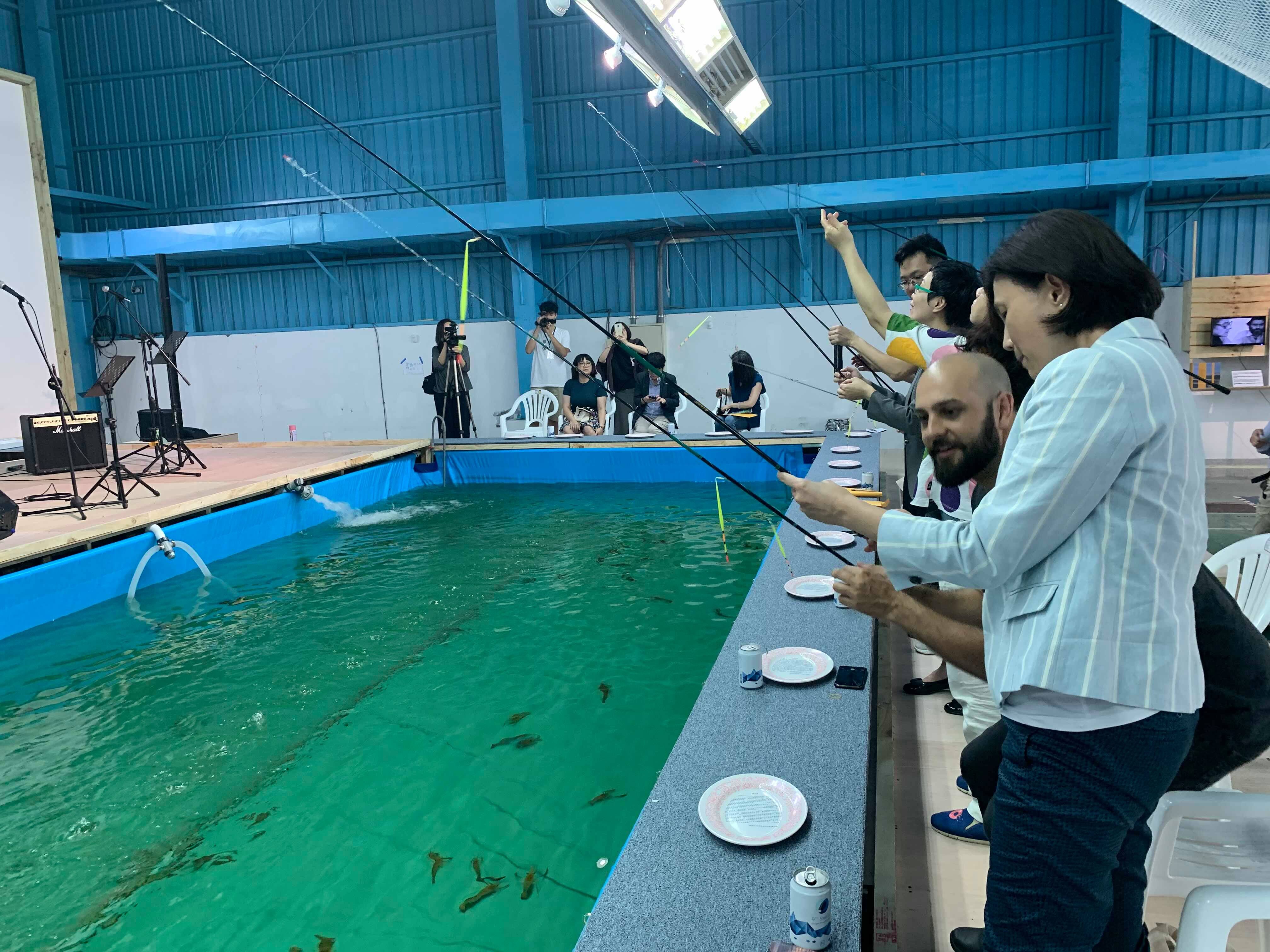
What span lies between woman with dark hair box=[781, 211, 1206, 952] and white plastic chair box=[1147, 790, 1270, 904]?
275 millimetres

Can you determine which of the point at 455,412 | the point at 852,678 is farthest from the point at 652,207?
the point at 852,678

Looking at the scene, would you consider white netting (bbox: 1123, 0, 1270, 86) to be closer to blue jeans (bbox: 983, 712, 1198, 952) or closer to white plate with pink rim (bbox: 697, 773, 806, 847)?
blue jeans (bbox: 983, 712, 1198, 952)

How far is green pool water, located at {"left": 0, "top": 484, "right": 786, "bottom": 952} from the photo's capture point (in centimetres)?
176

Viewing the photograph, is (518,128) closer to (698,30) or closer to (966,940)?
(698,30)

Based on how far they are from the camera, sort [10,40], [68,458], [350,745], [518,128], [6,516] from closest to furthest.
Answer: [350,745], [6,516], [68,458], [518,128], [10,40]

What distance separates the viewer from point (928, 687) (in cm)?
249

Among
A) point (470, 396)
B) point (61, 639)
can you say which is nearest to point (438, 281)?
point (470, 396)

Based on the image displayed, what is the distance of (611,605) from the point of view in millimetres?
3572

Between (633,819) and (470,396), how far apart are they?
27.9 ft

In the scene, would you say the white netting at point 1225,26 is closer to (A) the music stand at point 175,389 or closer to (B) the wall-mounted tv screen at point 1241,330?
(A) the music stand at point 175,389

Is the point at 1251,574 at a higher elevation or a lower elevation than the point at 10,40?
lower

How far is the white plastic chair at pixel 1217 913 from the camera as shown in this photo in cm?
92

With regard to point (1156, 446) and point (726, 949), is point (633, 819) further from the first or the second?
point (1156, 446)

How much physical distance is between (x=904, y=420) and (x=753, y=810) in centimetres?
169
